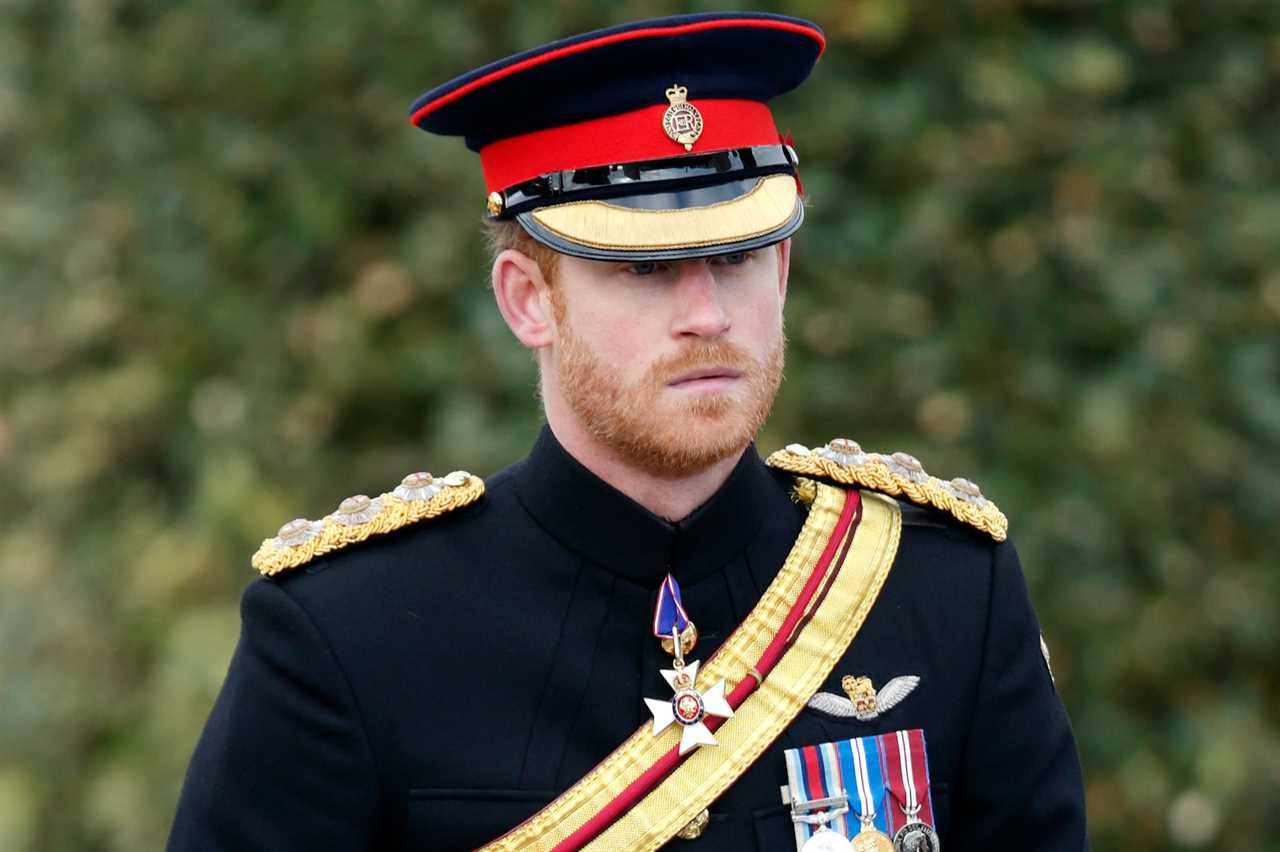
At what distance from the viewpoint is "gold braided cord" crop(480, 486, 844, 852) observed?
3.11 meters

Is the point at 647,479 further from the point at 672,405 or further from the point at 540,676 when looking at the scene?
the point at 540,676

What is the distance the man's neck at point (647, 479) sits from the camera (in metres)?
3.29

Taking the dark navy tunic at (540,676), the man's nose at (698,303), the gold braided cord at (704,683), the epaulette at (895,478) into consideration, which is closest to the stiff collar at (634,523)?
the dark navy tunic at (540,676)

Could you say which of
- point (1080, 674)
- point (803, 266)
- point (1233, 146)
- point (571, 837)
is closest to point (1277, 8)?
point (1233, 146)

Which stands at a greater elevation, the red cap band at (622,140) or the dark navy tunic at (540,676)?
the red cap band at (622,140)

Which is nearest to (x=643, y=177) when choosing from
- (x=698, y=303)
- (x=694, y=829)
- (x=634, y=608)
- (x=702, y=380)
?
(x=698, y=303)

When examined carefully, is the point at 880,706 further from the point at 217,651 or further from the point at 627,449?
A: the point at 217,651

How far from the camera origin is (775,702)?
128 inches

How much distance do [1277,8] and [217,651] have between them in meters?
3.92

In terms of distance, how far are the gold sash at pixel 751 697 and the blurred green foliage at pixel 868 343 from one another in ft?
8.10

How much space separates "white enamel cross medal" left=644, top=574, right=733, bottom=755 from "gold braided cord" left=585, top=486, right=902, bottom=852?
0.03m

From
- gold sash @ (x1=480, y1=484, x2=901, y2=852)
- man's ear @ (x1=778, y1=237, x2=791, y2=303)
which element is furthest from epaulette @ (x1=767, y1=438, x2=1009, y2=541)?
man's ear @ (x1=778, y1=237, x2=791, y2=303)

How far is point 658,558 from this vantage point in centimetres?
330

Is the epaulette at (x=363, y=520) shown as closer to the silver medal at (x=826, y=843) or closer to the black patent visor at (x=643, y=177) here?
the black patent visor at (x=643, y=177)
